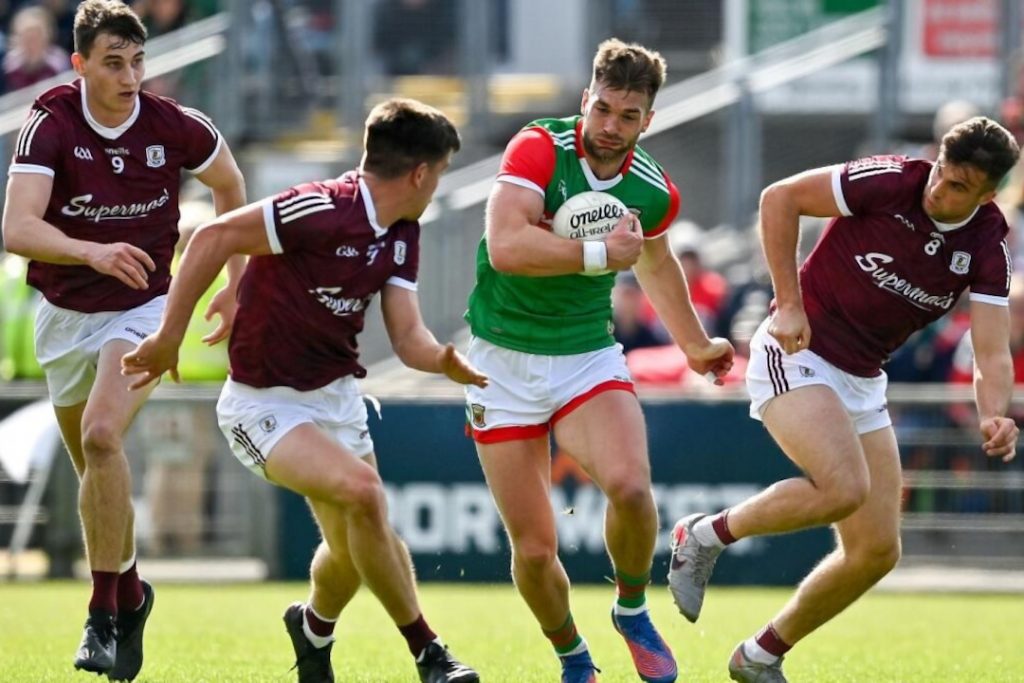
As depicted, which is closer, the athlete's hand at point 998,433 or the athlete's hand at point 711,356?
the athlete's hand at point 998,433

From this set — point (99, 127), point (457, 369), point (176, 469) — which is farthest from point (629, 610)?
point (176, 469)

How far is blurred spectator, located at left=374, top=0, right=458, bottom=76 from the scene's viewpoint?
17.3 metres

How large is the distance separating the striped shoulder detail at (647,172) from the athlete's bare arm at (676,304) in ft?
0.86

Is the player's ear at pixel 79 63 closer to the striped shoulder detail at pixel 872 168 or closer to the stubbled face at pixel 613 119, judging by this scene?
the stubbled face at pixel 613 119

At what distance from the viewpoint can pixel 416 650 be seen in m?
7.39

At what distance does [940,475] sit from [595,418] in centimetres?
685

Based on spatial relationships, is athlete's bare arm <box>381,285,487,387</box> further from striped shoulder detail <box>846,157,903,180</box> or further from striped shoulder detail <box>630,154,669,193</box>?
striped shoulder detail <box>846,157,903,180</box>

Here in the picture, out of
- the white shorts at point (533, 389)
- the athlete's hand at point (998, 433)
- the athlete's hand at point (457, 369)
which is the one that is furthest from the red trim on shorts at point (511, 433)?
the athlete's hand at point (998, 433)

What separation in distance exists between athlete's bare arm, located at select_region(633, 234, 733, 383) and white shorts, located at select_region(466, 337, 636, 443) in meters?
0.43

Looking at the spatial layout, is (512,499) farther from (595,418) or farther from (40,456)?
(40,456)

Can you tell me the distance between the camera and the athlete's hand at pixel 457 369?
702 cm

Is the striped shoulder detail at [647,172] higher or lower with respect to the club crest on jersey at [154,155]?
lower

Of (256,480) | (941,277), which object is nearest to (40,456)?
(256,480)

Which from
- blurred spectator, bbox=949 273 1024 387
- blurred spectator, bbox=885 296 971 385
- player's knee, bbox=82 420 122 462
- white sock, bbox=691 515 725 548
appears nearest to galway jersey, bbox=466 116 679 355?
white sock, bbox=691 515 725 548
